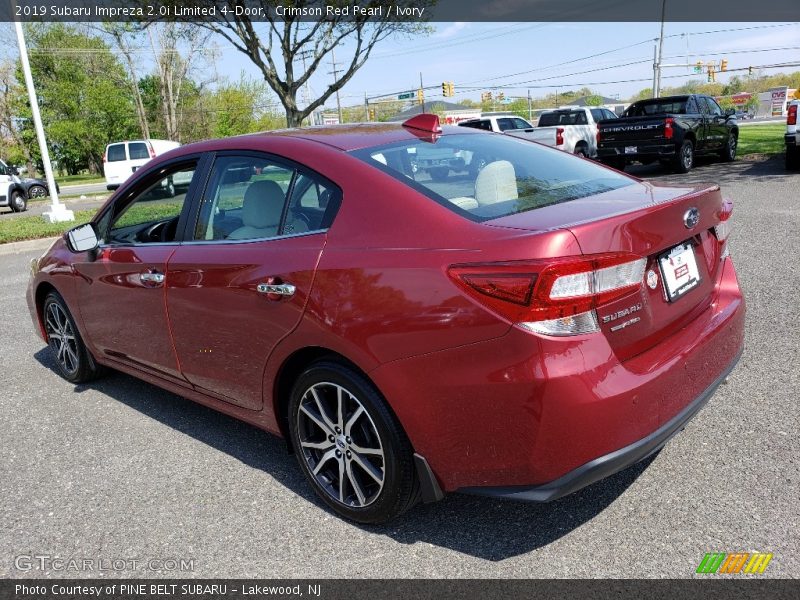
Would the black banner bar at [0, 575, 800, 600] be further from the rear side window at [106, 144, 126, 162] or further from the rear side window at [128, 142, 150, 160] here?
the rear side window at [106, 144, 126, 162]

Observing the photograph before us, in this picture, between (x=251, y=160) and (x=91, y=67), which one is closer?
(x=251, y=160)

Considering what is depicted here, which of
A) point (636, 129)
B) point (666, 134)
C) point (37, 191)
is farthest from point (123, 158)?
point (666, 134)

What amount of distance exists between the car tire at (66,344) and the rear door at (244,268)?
152cm

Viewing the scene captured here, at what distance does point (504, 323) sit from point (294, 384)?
1165 millimetres

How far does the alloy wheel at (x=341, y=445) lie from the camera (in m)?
2.74

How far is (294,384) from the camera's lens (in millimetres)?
2980

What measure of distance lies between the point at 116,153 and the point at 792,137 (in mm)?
22224

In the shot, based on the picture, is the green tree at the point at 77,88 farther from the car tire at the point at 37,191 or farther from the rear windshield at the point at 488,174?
the rear windshield at the point at 488,174

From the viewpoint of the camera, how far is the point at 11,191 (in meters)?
21.0

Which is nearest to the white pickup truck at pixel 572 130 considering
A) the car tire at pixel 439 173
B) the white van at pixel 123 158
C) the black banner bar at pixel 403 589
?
the white van at pixel 123 158

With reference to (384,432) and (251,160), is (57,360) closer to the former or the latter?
(251,160)

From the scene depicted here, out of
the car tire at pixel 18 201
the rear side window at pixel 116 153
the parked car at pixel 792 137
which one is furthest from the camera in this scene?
the rear side window at pixel 116 153

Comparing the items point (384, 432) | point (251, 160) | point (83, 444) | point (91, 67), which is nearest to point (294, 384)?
point (384, 432)

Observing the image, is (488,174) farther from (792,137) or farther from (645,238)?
(792,137)
